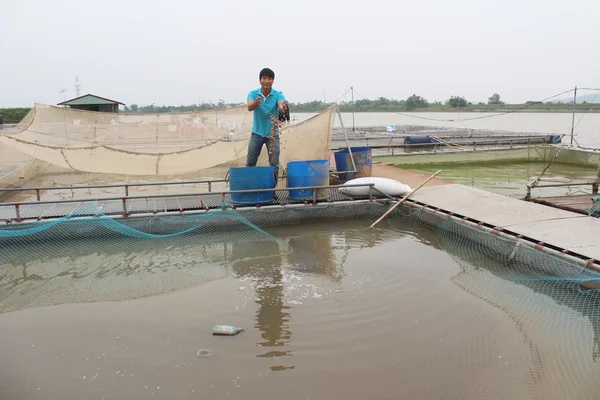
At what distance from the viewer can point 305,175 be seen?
657 centimetres

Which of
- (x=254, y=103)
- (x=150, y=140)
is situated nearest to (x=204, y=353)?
(x=254, y=103)

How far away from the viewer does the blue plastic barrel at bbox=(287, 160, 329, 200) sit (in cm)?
656

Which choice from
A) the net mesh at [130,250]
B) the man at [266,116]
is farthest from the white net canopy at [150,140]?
the net mesh at [130,250]

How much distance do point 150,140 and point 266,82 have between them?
235cm

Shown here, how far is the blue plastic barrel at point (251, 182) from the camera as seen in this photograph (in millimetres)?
6312

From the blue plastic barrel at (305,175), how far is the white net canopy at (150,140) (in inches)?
26.4

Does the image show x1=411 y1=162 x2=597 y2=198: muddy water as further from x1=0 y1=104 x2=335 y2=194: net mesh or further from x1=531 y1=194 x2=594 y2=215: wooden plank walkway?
x1=0 y1=104 x2=335 y2=194: net mesh

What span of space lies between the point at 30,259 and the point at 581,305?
6.00 m

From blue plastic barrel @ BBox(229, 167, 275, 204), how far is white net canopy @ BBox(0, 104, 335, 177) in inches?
33.1

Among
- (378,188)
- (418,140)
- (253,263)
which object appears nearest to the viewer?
(253,263)

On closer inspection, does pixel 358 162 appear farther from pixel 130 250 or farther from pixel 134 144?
pixel 130 250

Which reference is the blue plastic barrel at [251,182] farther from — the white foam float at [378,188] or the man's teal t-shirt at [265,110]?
the white foam float at [378,188]

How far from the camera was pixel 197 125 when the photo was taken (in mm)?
7496

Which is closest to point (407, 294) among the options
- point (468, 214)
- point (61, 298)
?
point (468, 214)
